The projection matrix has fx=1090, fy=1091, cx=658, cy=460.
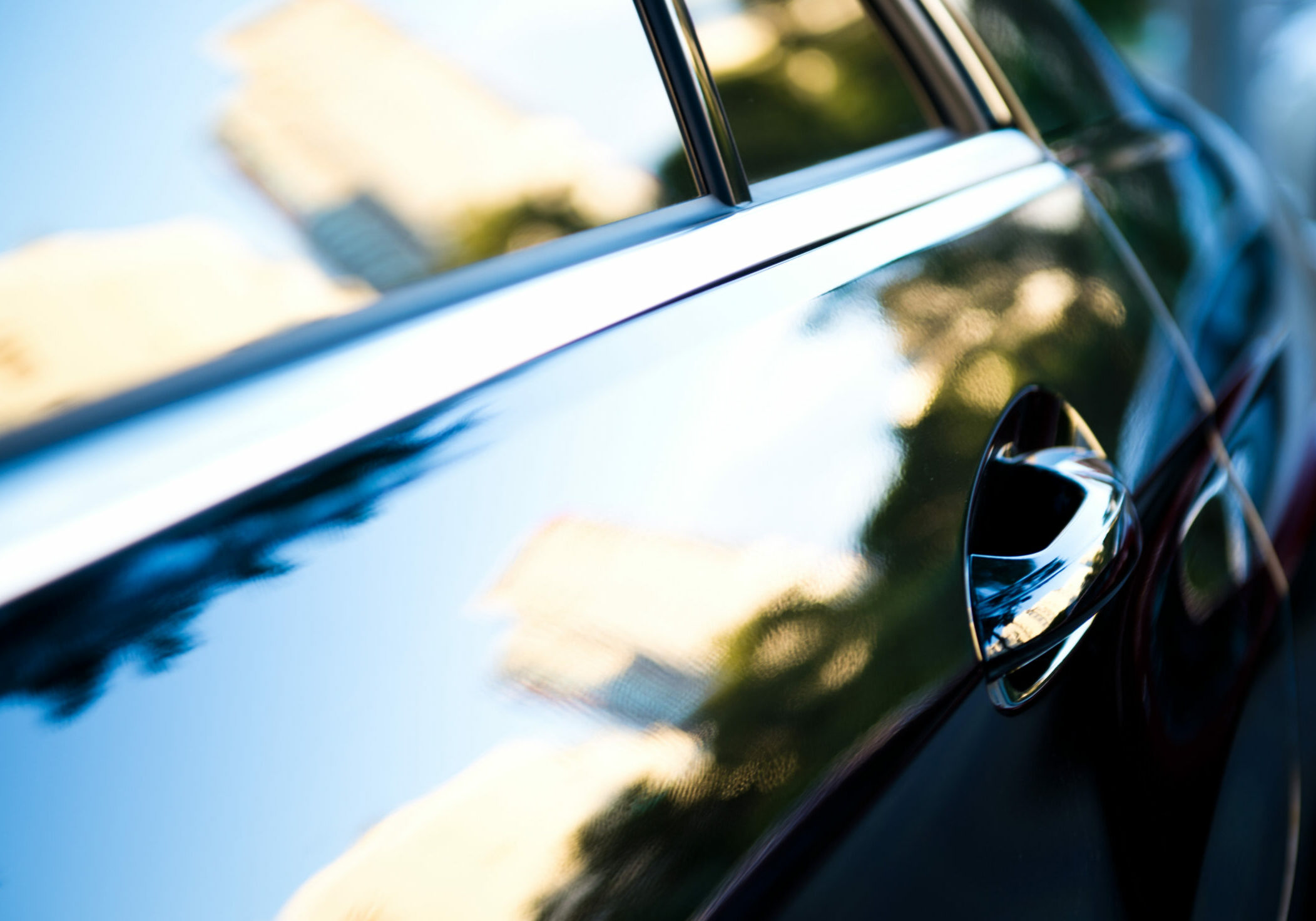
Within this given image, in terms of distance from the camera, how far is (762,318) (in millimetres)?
932

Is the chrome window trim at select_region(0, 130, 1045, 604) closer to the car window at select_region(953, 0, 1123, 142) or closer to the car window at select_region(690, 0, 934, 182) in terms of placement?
the car window at select_region(690, 0, 934, 182)

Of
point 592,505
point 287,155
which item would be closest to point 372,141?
point 287,155

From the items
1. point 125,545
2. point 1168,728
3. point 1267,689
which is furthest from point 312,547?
point 1267,689

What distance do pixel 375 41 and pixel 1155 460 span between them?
0.93 metres

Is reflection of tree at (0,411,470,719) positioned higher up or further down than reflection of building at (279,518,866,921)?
higher up

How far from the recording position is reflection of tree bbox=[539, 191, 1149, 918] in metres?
0.72

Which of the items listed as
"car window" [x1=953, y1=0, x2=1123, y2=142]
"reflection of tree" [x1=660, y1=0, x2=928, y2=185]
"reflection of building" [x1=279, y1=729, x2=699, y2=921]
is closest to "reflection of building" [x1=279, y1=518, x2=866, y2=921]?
"reflection of building" [x1=279, y1=729, x2=699, y2=921]

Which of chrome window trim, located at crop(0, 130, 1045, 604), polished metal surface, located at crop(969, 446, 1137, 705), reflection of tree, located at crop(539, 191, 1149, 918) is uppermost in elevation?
chrome window trim, located at crop(0, 130, 1045, 604)

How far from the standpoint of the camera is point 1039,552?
104 cm

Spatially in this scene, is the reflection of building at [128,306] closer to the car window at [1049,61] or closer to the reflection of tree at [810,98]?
the reflection of tree at [810,98]

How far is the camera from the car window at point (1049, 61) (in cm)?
148

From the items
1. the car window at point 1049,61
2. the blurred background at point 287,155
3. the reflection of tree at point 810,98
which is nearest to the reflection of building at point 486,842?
the blurred background at point 287,155

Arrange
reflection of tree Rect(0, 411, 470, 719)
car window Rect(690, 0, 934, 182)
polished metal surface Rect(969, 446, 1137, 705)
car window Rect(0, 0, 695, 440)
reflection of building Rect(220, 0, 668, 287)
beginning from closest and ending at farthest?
reflection of tree Rect(0, 411, 470, 719) → car window Rect(0, 0, 695, 440) → reflection of building Rect(220, 0, 668, 287) → polished metal surface Rect(969, 446, 1137, 705) → car window Rect(690, 0, 934, 182)

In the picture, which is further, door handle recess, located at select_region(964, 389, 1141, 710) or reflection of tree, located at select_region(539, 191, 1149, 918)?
door handle recess, located at select_region(964, 389, 1141, 710)
